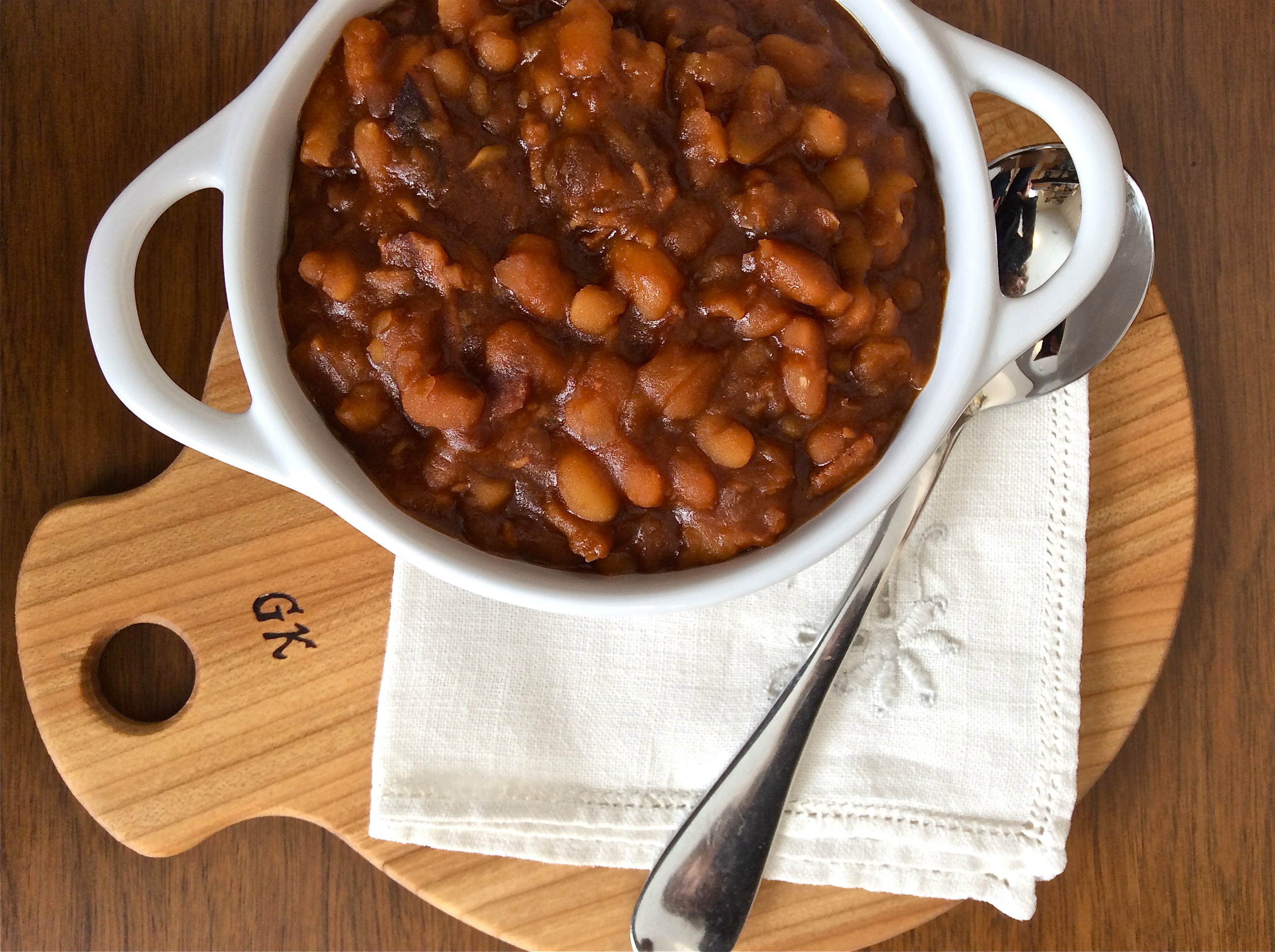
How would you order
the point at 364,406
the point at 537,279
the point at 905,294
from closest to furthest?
the point at 537,279, the point at 364,406, the point at 905,294

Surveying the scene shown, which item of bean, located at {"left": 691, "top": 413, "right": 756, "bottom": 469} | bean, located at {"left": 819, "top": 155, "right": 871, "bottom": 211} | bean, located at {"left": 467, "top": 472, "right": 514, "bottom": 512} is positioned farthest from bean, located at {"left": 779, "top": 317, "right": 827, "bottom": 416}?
bean, located at {"left": 467, "top": 472, "right": 514, "bottom": 512}

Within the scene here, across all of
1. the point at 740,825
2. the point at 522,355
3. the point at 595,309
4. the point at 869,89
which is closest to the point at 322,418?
the point at 522,355

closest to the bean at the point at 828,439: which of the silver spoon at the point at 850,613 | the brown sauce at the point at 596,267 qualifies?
the brown sauce at the point at 596,267

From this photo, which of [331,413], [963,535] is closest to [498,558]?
[331,413]

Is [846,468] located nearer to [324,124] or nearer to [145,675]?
[324,124]

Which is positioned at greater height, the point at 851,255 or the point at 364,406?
Answer: the point at 851,255

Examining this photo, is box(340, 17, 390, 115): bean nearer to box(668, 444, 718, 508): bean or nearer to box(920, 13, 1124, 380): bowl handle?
box(668, 444, 718, 508): bean

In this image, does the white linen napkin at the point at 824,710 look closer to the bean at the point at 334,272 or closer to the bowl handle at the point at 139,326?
the bowl handle at the point at 139,326

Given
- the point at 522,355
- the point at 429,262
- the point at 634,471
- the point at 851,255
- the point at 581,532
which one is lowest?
the point at 581,532

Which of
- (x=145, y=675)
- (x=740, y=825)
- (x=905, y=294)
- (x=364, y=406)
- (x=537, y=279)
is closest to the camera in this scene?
(x=537, y=279)
